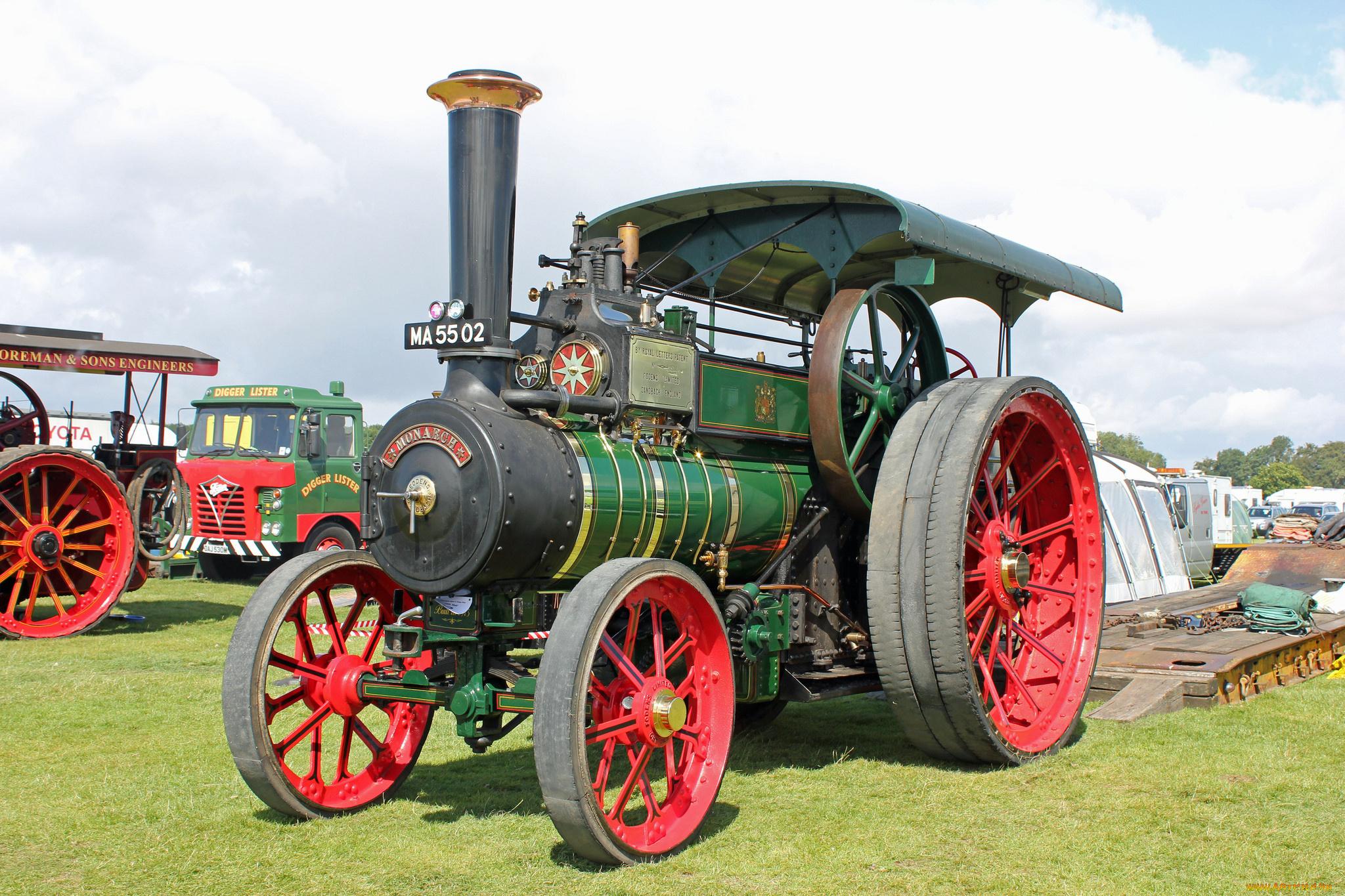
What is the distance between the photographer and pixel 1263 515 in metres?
47.1

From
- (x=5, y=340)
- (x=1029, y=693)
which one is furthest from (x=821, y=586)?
(x=5, y=340)

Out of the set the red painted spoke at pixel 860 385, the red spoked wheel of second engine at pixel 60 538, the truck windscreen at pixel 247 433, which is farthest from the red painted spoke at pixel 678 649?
the truck windscreen at pixel 247 433

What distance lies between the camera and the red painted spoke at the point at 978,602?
5.02 meters

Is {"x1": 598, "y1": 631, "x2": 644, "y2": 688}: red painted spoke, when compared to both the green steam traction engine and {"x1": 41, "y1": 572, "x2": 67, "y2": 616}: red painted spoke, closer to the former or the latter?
the green steam traction engine

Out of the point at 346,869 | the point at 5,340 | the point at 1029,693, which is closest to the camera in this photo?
the point at 346,869

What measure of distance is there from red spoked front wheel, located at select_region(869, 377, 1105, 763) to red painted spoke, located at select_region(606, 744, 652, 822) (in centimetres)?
135

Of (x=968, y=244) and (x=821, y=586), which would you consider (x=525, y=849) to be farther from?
(x=968, y=244)

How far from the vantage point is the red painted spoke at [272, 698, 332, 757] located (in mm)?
4043

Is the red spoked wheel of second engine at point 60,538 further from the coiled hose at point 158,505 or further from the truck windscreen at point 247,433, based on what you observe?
the truck windscreen at point 247,433

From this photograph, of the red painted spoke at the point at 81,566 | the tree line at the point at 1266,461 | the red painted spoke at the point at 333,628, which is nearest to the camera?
the red painted spoke at the point at 333,628

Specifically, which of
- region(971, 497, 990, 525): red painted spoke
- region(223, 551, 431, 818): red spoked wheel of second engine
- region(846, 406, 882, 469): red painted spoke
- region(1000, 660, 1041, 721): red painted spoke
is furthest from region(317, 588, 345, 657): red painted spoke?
region(1000, 660, 1041, 721): red painted spoke

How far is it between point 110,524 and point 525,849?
7.08 m

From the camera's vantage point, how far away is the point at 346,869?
3.59 m

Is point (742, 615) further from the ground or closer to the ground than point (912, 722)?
further from the ground
